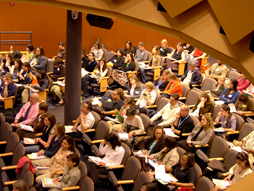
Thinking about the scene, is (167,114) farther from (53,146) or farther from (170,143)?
(53,146)

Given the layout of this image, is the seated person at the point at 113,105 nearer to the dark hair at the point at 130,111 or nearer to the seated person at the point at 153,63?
the dark hair at the point at 130,111

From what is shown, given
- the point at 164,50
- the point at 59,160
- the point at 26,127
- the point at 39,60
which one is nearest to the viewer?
the point at 59,160

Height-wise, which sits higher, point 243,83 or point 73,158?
point 243,83

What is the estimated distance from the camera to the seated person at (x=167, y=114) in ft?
18.7

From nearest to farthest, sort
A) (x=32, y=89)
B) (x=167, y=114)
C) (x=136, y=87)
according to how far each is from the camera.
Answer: (x=167, y=114) → (x=136, y=87) → (x=32, y=89)

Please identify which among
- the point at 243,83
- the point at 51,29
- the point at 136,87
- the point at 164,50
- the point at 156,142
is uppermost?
the point at 51,29

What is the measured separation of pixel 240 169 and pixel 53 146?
8.93 ft

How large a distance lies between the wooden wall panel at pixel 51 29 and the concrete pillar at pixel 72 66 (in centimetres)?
595

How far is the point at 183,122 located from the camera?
17.8 ft

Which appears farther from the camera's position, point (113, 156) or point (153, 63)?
point (153, 63)

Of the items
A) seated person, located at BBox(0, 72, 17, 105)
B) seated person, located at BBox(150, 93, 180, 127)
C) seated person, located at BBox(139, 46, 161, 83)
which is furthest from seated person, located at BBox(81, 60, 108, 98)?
seated person, located at BBox(150, 93, 180, 127)

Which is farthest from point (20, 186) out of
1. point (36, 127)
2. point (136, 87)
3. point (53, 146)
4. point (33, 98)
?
point (136, 87)

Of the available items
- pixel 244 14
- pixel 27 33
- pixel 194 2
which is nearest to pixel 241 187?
pixel 244 14

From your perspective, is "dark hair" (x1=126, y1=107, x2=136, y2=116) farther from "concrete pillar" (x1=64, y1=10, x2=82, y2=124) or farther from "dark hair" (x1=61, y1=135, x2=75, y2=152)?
"concrete pillar" (x1=64, y1=10, x2=82, y2=124)
